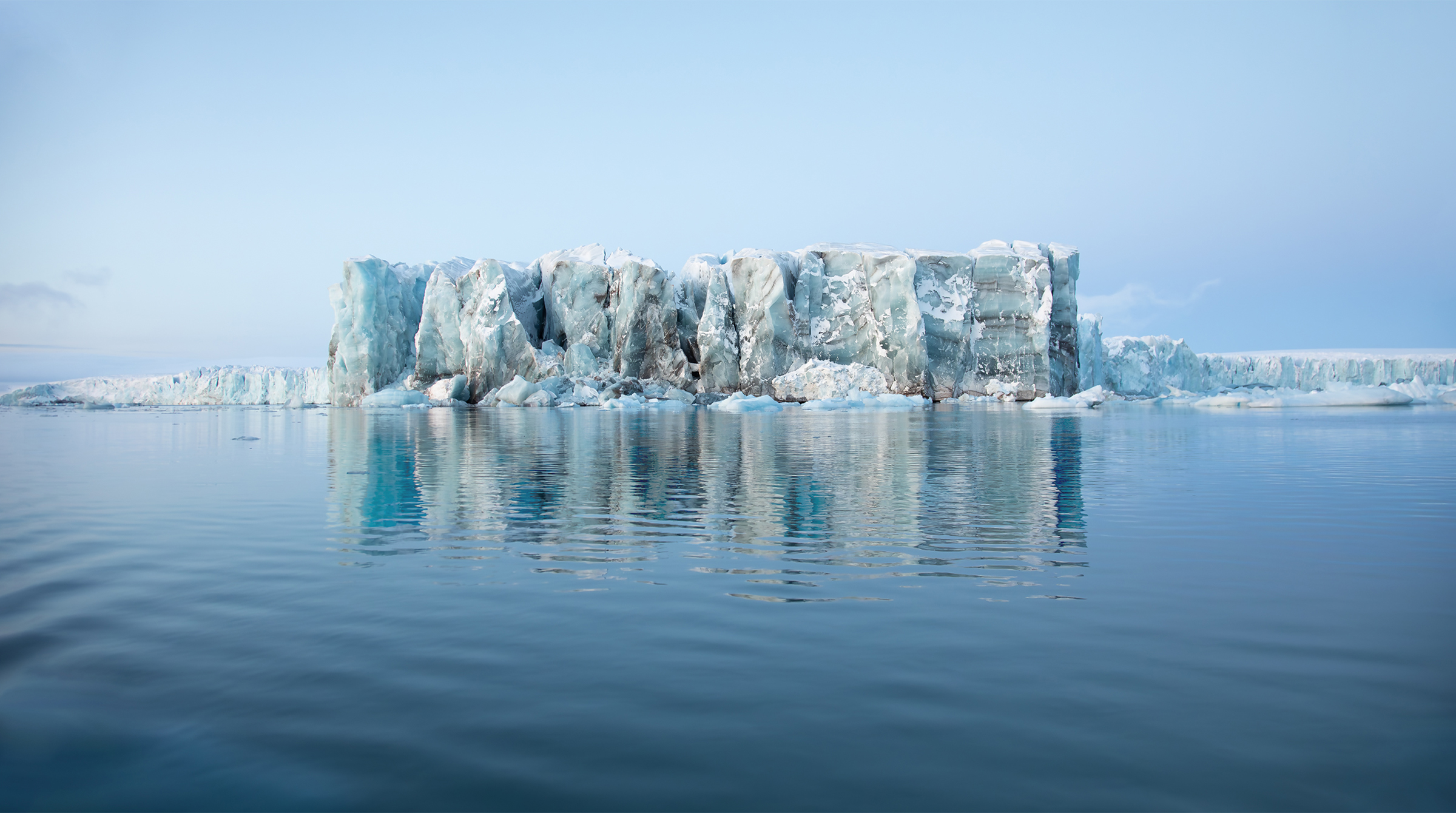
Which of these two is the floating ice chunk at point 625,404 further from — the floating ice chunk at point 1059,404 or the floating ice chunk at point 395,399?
the floating ice chunk at point 1059,404

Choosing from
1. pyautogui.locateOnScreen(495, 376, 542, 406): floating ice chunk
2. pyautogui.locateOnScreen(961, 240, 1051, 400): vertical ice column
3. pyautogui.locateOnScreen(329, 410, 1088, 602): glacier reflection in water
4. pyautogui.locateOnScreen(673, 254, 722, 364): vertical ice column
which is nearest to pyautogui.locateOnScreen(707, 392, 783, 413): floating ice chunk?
pyautogui.locateOnScreen(495, 376, 542, 406): floating ice chunk

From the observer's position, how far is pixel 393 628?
4.59 m

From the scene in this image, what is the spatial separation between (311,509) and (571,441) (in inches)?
449

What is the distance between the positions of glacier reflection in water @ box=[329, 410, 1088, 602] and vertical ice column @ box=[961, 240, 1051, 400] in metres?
43.5

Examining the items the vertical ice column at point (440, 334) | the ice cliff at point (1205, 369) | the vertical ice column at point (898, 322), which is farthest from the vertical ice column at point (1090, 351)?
the vertical ice column at point (440, 334)

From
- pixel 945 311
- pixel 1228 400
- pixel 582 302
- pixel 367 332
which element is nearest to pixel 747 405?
pixel 582 302

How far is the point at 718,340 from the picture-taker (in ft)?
196

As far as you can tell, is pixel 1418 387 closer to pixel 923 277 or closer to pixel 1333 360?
pixel 923 277

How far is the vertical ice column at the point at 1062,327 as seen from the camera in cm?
6181

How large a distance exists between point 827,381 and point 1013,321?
15306 millimetres

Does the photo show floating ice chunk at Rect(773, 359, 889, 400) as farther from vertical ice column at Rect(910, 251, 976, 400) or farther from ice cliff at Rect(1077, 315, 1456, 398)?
ice cliff at Rect(1077, 315, 1456, 398)

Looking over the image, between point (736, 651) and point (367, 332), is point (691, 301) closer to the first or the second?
point (367, 332)

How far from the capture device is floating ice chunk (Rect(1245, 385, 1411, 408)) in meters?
42.4

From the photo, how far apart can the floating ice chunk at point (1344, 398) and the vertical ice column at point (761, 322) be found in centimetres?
2835
